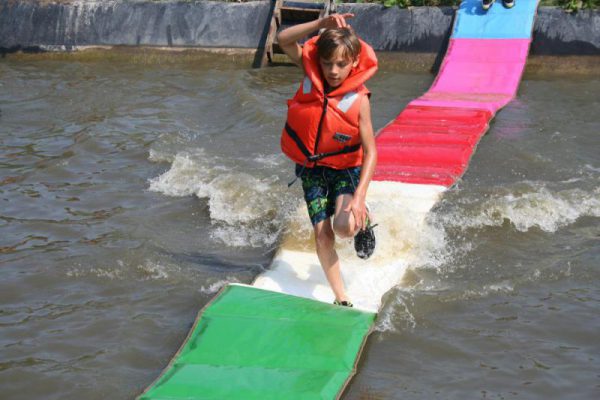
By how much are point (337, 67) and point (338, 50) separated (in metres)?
0.12

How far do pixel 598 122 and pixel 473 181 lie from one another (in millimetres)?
2708

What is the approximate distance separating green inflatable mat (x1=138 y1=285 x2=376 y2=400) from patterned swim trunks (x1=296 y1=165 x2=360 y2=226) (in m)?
0.58

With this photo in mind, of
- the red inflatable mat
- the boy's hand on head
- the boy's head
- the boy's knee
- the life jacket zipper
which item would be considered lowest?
the red inflatable mat

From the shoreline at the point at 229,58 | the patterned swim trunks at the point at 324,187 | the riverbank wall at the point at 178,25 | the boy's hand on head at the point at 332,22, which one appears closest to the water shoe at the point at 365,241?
the patterned swim trunks at the point at 324,187

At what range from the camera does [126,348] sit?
15.5 ft

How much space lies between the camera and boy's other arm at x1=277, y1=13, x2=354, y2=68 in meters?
4.44

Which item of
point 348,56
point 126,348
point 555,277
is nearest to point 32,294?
point 126,348

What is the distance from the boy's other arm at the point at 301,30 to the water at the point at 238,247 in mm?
1714

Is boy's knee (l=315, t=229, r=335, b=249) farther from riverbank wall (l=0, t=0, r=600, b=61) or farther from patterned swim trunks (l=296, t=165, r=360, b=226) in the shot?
riverbank wall (l=0, t=0, r=600, b=61)

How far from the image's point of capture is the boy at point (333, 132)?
4.36 m

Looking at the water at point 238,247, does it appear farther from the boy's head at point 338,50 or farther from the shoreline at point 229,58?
the boy's head at point 338,50

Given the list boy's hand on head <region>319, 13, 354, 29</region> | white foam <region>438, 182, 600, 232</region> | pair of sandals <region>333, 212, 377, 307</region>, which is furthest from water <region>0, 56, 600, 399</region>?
boy's hand on head <region>319, 13, 354, 29</region>

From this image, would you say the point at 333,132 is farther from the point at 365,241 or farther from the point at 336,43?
the point at 365,241

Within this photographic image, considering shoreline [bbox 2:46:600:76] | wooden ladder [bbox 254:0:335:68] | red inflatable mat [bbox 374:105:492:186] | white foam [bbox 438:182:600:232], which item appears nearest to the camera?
white foam [bbox 438:182:600:232]
